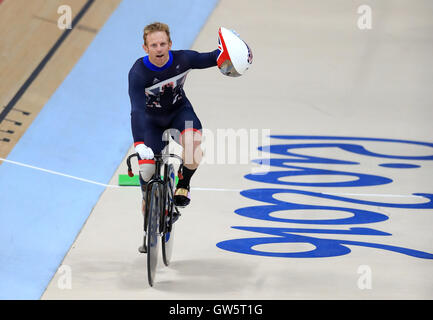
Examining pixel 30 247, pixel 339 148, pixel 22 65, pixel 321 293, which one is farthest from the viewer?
pixel 22 65

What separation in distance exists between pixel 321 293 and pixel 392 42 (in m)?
5.82

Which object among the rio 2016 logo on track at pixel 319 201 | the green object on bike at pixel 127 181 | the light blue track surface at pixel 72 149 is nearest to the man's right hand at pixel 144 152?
the light blue track surface at pixel 72 149

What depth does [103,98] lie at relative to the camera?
8.41 meters

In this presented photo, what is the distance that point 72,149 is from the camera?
288 inches

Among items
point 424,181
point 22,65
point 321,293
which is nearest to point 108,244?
point 321,293

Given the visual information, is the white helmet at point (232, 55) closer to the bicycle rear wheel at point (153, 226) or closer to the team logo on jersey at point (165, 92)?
the team logo on jersey at point (165, 92)

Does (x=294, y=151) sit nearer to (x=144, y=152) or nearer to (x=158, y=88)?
(x=158, y=88)

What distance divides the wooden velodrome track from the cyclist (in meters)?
0.64

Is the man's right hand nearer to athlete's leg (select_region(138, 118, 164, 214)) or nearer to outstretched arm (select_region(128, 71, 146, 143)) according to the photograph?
outstretched arm (select_region(128, 71, 146, 143))

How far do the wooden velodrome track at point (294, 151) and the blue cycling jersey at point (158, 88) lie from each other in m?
0.90

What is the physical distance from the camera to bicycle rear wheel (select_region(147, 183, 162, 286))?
15.7 ft

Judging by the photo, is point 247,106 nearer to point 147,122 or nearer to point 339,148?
point 339,148

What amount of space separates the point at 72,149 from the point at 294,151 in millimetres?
1873
